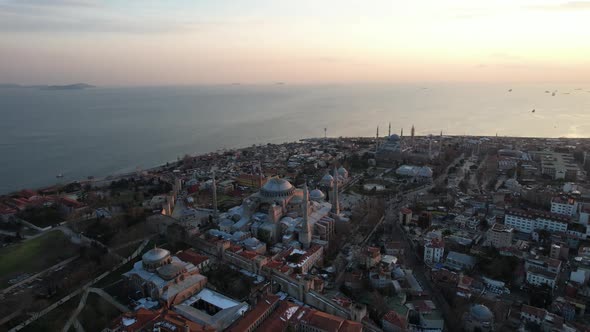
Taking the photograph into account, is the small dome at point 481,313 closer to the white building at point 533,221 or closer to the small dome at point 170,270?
the white building at point 533,221

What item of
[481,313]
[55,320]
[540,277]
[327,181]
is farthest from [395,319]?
[327,181]

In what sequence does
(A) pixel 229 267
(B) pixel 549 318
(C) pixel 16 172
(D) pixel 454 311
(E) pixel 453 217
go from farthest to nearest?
(C) pixel 16 172
(E) pixel 453 217
(A) pixel 229 267
(D) pixel 454 311
(B) pixel 549 318

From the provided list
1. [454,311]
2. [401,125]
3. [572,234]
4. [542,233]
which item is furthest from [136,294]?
[401,125]

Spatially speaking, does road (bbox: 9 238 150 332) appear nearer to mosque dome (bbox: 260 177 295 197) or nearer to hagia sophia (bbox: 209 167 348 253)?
hagia sophia (bbox: 209 167 348 253)

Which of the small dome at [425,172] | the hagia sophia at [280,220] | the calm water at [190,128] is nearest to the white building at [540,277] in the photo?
the hagia sophia at [280,220]

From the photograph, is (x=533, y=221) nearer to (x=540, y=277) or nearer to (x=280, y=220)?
(x=540, y=277)

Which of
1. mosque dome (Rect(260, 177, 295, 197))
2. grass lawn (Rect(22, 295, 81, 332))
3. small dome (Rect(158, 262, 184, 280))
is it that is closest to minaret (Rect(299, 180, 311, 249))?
mosque dome (Rect(260, 177, 295, 197))

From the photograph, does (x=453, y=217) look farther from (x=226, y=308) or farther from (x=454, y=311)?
(x=226, y=308)
